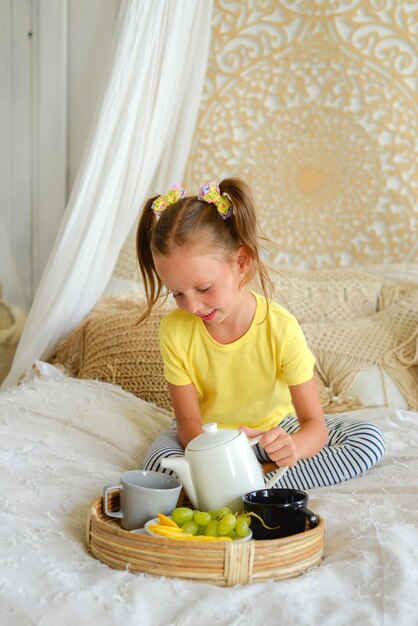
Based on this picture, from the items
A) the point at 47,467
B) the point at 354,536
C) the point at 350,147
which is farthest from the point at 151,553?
the point at 350,147

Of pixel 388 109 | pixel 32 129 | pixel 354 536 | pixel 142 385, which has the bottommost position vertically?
pixel 142 385

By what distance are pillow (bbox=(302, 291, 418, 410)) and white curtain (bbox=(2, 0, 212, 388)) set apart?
0.64 metres

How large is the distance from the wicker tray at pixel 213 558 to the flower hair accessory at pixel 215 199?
26.8 inches

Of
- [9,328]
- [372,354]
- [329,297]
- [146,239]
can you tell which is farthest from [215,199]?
[9,328]

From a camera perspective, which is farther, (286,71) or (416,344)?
(286,71)

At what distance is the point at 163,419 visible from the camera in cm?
202

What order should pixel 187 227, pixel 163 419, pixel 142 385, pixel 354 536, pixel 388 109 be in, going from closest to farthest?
pixel 354 536 < pixel 187 227 < pixel 163 419 < pixel 142 385 < pixel 388 109

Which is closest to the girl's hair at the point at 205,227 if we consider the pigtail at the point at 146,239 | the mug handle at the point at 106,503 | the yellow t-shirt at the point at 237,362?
the pigtail at the point at 146,239

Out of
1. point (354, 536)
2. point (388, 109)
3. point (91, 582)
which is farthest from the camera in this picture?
point (388, 109)

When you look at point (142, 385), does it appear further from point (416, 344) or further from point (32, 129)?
point (32, 129)

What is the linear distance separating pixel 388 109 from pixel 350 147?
0.60 feet

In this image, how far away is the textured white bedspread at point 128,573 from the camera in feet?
3.21

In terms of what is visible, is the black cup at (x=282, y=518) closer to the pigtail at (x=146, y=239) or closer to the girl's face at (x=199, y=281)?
the girl's face at (x=199, y=281)

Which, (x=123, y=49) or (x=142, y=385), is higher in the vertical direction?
(x=123, y=49)
